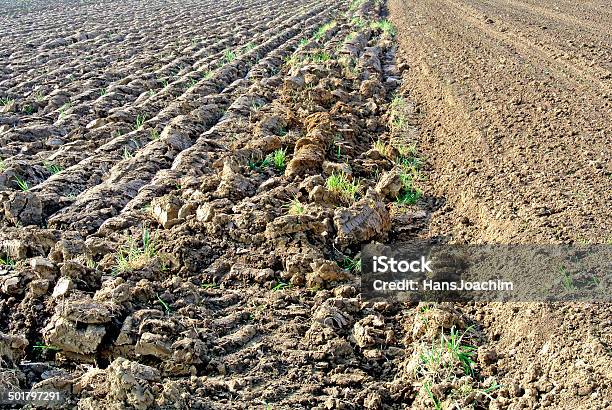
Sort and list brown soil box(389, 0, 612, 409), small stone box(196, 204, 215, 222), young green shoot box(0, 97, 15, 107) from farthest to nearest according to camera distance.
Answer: young green shoot box(0, 97, 15, 107) < small stone box(196, 204, 215, 222) < brown soil box(389, 0, 612, 409)

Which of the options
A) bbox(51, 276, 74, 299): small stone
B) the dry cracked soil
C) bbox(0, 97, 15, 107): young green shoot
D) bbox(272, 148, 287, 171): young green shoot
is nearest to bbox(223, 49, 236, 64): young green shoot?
the dry cracked soil

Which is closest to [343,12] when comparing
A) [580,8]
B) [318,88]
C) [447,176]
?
[580,8]

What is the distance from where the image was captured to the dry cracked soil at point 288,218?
269cm

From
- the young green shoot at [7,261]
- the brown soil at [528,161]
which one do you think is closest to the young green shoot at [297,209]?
the brown soil at [528,161]

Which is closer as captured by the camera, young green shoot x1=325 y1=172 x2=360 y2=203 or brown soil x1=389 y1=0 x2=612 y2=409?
brown soil x1=389 y1=0 x2=612 y2=409

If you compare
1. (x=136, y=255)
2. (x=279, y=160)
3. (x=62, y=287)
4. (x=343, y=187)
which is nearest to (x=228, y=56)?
(x=279, y=160)

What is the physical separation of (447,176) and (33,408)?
3.29m

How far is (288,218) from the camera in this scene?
3.76 metres

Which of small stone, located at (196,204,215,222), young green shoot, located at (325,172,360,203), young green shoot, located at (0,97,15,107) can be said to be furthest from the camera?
young green shoot, located at (0,97,15,107)

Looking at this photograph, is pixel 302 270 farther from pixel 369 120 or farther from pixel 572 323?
pixel 369 120

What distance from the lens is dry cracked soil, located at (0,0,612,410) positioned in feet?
8.82

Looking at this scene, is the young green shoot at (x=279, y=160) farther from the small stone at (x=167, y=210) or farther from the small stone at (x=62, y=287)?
the small stone at (x=62, y=287)

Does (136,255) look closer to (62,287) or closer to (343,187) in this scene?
(62,287)

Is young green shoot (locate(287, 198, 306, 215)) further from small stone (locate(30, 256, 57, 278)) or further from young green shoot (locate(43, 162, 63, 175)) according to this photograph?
young green shoot (locate(43, 162, 63, 175))
